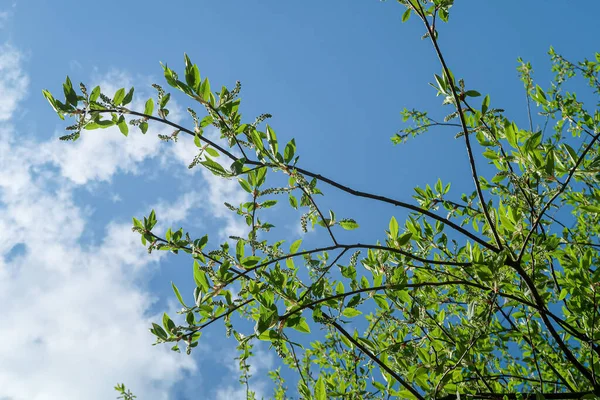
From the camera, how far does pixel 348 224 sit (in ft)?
8.66

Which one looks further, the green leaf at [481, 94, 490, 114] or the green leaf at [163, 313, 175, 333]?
the green leaf at [481, 94, 490, 114]

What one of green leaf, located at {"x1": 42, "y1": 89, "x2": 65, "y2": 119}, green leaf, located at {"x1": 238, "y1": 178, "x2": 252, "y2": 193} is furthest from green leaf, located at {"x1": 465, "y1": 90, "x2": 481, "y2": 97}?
green leaf, located at {"x1": 42, "y1": 89, "x2": 65, "y2": 119}

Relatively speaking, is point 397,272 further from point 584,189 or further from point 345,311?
point 584,189

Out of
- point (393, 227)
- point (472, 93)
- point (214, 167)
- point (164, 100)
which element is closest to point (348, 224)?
point (393, 227)

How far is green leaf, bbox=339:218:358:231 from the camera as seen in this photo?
2.60 metres

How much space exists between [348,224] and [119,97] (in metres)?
Result: 1.39

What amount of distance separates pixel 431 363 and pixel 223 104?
6.62 ft

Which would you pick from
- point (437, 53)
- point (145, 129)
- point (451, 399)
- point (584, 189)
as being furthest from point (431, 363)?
point (584, 189)

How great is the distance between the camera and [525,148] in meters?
2.36

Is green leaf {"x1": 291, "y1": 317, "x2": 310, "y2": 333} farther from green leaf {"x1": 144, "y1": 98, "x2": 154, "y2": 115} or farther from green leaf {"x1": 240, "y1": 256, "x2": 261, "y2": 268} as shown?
green leaf {"x1": 144, "y1": 98, "x2": 154, "y2": 115}

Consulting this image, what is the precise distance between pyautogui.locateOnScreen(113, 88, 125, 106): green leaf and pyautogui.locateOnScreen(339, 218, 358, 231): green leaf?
134cm

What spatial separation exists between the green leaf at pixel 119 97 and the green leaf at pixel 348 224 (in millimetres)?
1339

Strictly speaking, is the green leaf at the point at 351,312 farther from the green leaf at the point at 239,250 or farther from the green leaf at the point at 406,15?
the green leaf at the point at 406,15

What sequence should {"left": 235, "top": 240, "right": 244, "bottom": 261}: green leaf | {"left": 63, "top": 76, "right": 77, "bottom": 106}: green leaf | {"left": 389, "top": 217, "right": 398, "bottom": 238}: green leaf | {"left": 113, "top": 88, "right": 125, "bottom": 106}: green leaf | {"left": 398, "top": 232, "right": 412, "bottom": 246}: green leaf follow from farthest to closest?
1. {"left": 389, "top": 217, "right": 398, "bottom": 238}: green leaf
2. {"left": 398, "top": 232, "right": 412, "bottom": 246}: green leaf
3. {"left": 235, "top": 240, "right": 244, "bottom": 261}: green leaf
4. {"left": 113, "top": 88, "right": 125, "bottom": 106}: green leaf
5. {"left": 63, "top": 76, "right": 77, "bottom": 106}: green leaf
